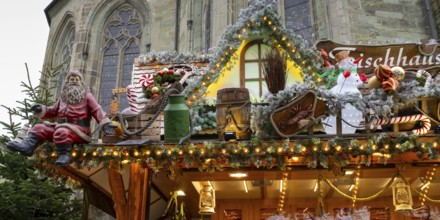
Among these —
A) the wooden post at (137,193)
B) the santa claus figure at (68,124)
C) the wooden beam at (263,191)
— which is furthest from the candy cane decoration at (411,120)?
the santa claus figure at (68,124)

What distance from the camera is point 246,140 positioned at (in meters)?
6.45

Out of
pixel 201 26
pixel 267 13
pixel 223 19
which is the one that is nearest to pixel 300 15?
pixel 223 19

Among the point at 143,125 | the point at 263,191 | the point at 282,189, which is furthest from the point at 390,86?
the point at 143,125

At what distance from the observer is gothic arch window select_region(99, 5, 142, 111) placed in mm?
19781

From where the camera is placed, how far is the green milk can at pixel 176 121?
671cm

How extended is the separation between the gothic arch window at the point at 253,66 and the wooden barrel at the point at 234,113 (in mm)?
2435

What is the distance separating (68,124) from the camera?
6.57 meters

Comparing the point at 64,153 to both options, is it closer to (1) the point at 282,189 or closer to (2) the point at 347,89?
(1) the point at 282,189

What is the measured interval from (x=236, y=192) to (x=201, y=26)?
10.6m

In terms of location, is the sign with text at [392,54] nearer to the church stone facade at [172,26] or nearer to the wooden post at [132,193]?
the church stone facade at [172,26]

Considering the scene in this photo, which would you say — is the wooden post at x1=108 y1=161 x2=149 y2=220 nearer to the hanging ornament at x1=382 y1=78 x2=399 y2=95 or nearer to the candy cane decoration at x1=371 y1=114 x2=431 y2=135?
the candy cane decoration at x1=371 y1=114 x2=431 y2=135

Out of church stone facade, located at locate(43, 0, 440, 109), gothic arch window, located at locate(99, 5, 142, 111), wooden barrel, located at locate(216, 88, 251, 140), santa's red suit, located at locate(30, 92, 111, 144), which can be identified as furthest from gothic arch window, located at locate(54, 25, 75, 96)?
wooden barrel, located at locate(216, 88, 251, 140)

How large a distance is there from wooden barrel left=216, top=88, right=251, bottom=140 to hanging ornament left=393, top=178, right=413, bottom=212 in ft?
8.71

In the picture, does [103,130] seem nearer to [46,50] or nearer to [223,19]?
[223,19]
